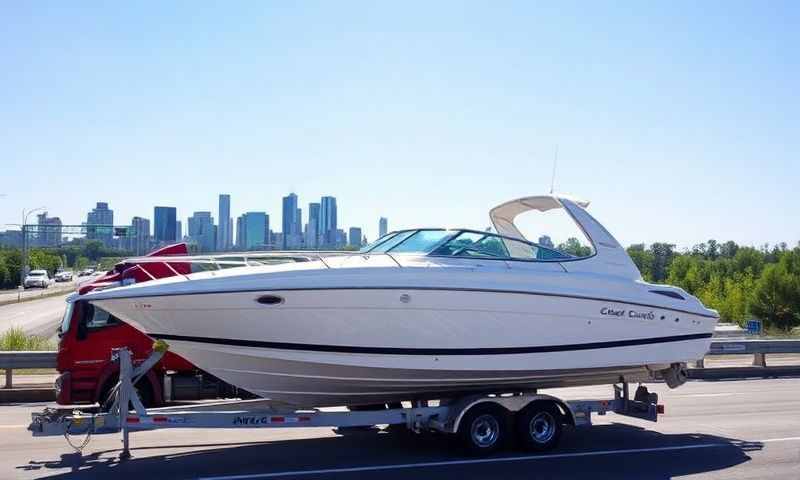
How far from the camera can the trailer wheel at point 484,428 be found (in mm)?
9211

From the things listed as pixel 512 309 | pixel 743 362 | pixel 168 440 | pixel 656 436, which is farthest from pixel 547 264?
pixel 743 362

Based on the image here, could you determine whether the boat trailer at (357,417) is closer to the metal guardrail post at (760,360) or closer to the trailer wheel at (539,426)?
the trailer wheel at (539,426)

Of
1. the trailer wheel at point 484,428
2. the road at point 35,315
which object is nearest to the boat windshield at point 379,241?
the trailer wheel at point 484,428

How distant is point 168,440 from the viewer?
10.4 metres

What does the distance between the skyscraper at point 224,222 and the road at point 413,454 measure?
16.6 feet

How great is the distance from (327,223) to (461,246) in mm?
6685

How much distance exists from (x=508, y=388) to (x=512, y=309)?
1189 millimetres

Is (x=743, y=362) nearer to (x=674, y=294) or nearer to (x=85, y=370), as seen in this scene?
(x=674, y=294)

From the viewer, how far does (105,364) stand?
37.9 ft

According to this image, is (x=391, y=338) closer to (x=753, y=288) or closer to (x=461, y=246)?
(x=461, y=246)

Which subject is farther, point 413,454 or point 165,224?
point 165,224

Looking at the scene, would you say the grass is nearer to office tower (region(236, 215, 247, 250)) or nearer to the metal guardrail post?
office tower (region(236, 215, 247, 250))

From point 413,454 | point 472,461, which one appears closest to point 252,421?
point 413,454

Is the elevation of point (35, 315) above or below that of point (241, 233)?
below
